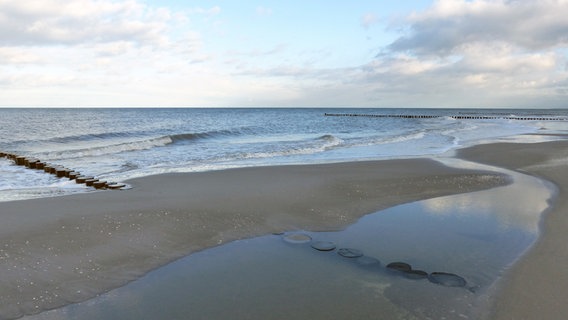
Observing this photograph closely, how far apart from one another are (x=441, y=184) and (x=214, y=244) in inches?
325

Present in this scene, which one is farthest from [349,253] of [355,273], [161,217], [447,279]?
[161,217]

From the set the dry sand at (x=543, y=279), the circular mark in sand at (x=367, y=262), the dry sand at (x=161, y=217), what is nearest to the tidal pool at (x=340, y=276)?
the circular mark in sand at (x=367, y=262)

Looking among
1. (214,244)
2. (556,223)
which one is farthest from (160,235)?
(556,223)

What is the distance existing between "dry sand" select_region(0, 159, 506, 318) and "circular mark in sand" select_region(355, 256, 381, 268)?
1.81 meters

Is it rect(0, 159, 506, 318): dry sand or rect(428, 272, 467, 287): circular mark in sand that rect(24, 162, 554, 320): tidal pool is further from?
rect(0, 159, 506, 318): dry sand

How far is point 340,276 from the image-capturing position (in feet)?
18.9

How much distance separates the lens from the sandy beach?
17.6 ft

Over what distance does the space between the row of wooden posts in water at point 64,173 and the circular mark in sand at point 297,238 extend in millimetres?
6641

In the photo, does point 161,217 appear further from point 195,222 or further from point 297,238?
point 297,238

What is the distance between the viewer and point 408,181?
13.1 meters

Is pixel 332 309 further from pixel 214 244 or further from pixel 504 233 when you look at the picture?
pixel 504 233

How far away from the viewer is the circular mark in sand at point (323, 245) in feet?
22.8

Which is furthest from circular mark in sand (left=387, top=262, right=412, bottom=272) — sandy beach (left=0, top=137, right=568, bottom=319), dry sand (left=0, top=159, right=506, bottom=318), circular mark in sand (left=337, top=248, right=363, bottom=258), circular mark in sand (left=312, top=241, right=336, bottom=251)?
dry sand (left=0, top=159, right=506, bottom=318)

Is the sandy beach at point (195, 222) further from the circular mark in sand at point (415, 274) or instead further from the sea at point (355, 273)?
the circular mark in sand at point (415, 274)
